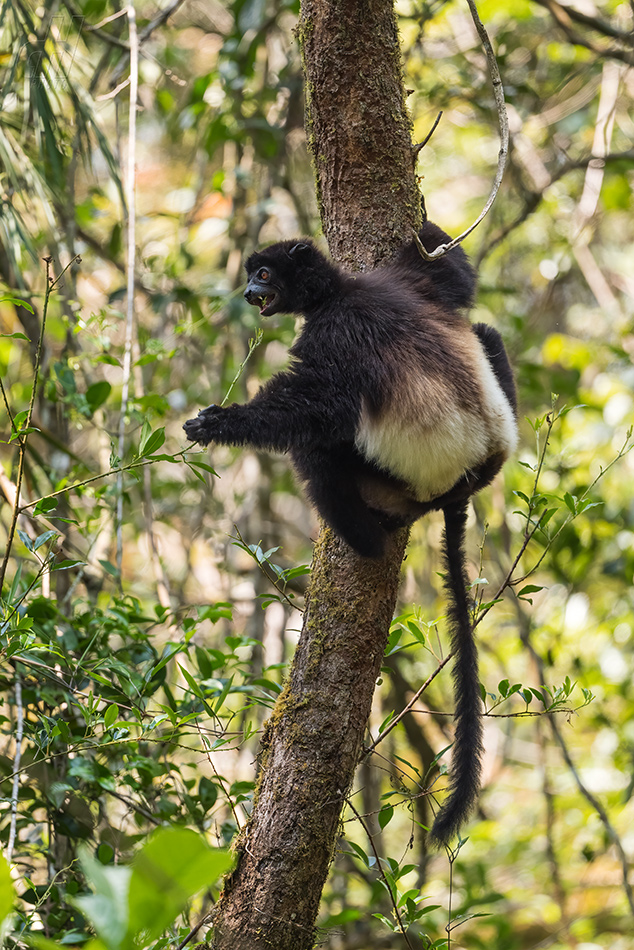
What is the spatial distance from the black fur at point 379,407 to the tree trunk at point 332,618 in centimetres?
12

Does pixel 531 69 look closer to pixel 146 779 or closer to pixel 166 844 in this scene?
pixel 146 779

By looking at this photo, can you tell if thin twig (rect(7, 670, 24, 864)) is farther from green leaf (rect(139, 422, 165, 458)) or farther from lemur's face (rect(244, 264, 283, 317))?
lemur's face (rect(244, 264, 283, 317))

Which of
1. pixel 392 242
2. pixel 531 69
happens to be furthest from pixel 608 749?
pixel 531 69

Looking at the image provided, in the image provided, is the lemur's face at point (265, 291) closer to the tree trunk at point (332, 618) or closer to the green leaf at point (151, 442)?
the tree trunk at point (332, 618)

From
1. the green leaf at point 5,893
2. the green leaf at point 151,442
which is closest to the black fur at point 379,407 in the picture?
the green leaf at point 151,442

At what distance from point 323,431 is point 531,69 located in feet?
17.7

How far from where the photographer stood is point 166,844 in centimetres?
79

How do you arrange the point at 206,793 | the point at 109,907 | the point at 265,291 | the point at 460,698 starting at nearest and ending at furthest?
the point at 109,907
the point at 460,698
the point at 206,793
the point at 265,291

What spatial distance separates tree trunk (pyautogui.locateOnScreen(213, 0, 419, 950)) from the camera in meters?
2.27

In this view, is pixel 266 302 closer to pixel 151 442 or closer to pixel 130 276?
pixel 130 276

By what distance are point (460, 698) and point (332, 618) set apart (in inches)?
27.0

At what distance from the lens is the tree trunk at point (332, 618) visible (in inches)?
89.5

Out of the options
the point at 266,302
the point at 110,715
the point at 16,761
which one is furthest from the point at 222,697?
the point at 266,302

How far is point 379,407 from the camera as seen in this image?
2674 mm
